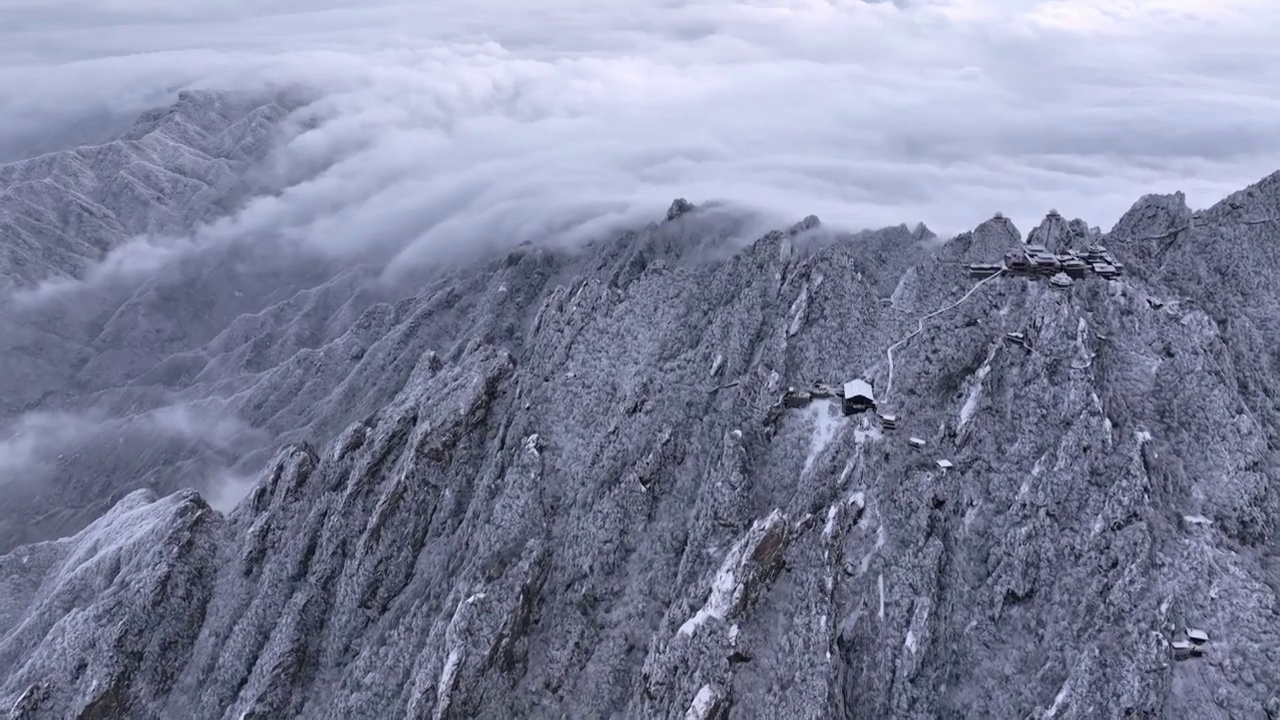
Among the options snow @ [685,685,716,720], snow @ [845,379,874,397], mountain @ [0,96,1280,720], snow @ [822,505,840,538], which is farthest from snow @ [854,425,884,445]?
snow @ [685,685,716,720]

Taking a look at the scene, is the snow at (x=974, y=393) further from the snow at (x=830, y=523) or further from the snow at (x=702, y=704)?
the snow at (x=702, y=704)

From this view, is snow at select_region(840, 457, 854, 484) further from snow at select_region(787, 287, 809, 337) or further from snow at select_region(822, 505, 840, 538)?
snow at select_region(787, 287, 809, 337)

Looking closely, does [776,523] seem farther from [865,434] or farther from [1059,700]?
[1059,700]

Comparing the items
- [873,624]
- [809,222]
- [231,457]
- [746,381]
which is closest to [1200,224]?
[809,222]

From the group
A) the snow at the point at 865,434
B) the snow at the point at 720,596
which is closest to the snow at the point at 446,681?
the snow at the point at 720,596

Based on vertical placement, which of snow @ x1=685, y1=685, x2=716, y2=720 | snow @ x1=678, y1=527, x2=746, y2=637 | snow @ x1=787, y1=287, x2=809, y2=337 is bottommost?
snow @ x1=685, y1=685, x2=716, y2=720

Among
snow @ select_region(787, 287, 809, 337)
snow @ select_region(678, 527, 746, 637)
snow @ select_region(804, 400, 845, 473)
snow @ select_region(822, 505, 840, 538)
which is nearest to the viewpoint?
snow @ select_region(678, 527, 746, 637)

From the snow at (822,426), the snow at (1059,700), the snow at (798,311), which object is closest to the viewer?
the snow at (1059,700)

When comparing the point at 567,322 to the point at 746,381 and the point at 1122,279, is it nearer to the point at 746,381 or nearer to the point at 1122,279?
the point at 746,381
